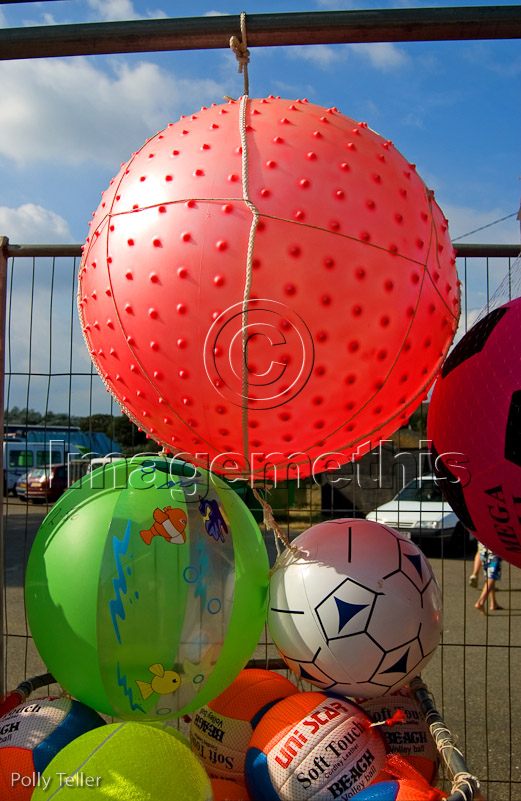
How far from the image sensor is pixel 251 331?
153 cm

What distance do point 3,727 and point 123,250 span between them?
1.61 meters

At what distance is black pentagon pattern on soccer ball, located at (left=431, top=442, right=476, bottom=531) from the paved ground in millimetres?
898

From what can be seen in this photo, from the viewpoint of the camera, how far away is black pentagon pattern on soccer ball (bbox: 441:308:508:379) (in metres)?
2.04

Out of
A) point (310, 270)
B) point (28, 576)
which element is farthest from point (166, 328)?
point (28, 576)

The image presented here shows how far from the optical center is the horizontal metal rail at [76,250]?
2.76 metres

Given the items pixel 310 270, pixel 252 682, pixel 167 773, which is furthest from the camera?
pixel 252 682

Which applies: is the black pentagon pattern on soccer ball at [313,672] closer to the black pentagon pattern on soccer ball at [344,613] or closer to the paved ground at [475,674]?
the black pentagon pattern on soccer ball at [344,613]

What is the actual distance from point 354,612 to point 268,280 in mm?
1077

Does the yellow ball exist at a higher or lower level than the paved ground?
higher

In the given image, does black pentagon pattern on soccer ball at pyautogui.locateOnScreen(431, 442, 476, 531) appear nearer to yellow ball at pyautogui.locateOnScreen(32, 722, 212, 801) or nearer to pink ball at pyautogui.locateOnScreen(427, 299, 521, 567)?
pink ball at pyautogui.locateOnScreen(427, 299, 521, 567)

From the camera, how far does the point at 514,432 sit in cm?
187

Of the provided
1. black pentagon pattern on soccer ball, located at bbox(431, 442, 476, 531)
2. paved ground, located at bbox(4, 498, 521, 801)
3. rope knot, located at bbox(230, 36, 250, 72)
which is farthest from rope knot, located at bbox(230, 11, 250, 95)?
paved ground, located at bbox(4, 498, 521, 801)

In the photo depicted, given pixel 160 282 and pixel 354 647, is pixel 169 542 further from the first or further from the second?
pixel 160 282

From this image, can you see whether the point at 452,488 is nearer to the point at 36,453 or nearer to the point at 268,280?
the point at 268,280
